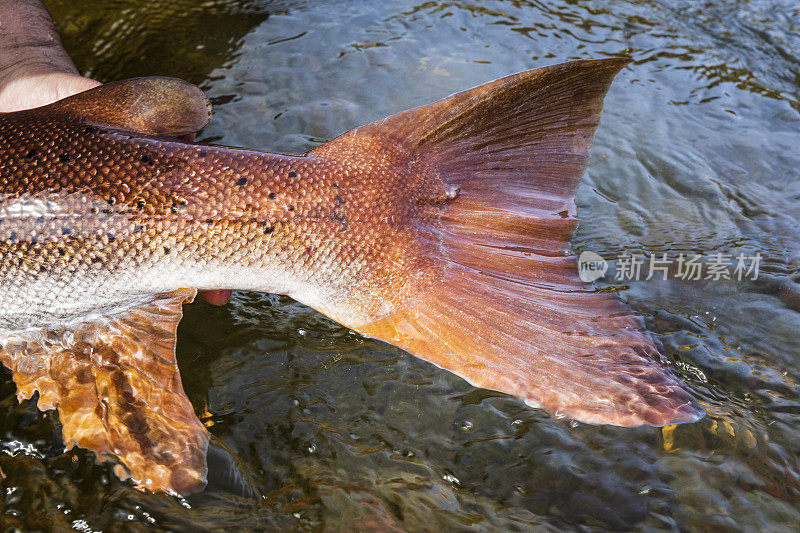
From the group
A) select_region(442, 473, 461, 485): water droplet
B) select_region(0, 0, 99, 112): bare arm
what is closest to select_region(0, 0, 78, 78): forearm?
select_region(0, 0, 99, 112): bare arm

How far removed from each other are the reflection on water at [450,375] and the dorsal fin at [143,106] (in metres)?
0.88

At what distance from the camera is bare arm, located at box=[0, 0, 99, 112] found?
9.29 feet

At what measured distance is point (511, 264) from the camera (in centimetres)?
188

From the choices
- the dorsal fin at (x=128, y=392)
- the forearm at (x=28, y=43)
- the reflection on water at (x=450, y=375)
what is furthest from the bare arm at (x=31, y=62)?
the dorsal fin at (x=128, y=392)

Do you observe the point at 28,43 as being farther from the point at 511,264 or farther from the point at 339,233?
the point at 511,264

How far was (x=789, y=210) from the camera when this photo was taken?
3166 mm

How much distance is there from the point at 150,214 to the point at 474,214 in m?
0.88

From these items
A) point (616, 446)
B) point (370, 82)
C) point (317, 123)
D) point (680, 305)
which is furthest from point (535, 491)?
point (370, 82)

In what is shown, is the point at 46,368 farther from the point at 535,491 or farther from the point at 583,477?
the point at 583,477

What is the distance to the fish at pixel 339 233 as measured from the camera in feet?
6.03

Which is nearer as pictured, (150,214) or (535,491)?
(150,214)

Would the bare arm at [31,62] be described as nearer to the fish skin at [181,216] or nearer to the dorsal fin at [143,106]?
the dorsal fin at [143,106]
